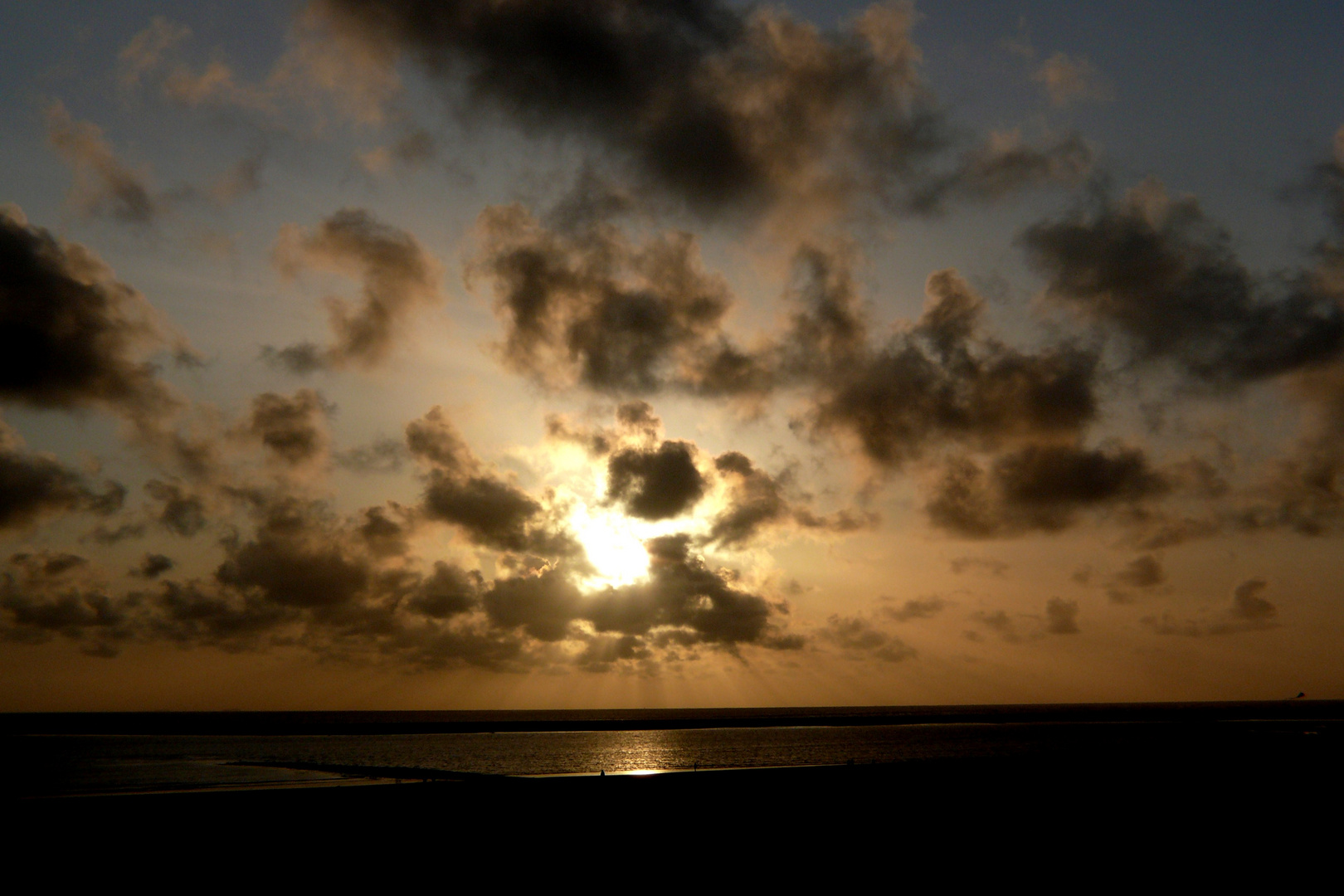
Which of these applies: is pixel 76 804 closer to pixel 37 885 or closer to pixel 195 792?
pixel 195 792

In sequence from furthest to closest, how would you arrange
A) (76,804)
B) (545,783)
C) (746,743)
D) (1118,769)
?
(746,743) → (1118,769) → (545,783) → (76,804)

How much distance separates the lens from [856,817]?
28469 mm

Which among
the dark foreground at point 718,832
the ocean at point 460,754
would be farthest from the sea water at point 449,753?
the dark foreground at point 718,832

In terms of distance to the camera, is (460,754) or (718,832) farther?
(460,754)

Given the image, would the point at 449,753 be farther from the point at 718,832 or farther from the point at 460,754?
the point at 718,832

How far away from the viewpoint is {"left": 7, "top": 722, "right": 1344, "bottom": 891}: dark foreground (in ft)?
66.9

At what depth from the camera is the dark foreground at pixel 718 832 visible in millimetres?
20406

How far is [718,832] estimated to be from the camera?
25.7 meters

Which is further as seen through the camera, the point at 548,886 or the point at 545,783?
the point at 545,783

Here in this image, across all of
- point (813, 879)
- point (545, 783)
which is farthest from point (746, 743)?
point (813, 879)

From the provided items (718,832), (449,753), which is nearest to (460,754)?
(449,753)

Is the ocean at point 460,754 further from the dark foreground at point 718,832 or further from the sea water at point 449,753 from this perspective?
the dark foreground at point 718,832

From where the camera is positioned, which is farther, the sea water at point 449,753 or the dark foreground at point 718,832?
the sea water at point 449,753

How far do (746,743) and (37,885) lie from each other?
361 ft
